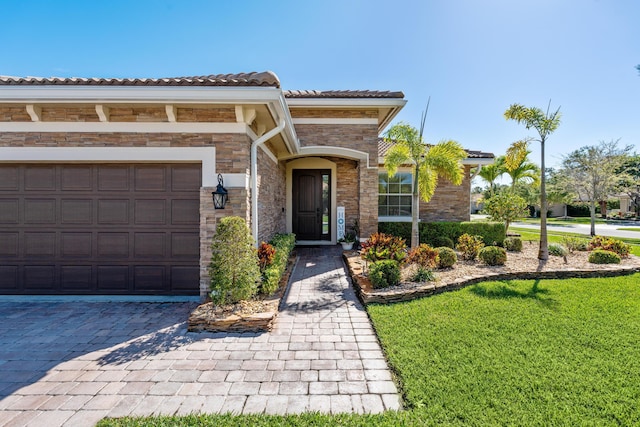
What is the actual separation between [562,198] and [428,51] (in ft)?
95.0

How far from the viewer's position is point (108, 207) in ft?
18.0

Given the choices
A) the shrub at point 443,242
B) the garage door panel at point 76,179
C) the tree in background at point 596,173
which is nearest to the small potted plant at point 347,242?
the shrub at point 443,242

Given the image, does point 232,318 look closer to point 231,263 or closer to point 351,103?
point 231,263

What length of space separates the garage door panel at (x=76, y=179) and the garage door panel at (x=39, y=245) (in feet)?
3.31

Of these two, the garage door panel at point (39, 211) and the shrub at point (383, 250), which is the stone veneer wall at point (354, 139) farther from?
the garage door panel at point (39, 211)

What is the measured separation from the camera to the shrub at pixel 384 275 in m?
5.73

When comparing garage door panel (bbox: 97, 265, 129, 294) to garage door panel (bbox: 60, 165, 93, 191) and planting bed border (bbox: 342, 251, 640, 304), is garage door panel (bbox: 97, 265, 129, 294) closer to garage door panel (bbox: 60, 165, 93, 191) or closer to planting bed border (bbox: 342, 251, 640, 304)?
garage door panel (bbox: 60, 165, 93, 191)

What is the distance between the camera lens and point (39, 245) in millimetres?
5520

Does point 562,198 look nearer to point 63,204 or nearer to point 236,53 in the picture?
point 236,53

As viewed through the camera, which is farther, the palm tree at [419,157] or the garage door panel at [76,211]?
the palm tree at [419,157]

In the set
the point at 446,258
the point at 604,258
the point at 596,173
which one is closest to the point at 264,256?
the point at 446,258

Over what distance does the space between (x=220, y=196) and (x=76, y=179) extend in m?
2.93

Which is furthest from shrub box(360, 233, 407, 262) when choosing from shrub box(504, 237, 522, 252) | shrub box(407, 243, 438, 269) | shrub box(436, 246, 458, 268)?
shrub box(504, 237, 522, 252)

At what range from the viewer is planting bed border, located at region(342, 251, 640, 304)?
5.41 meters
